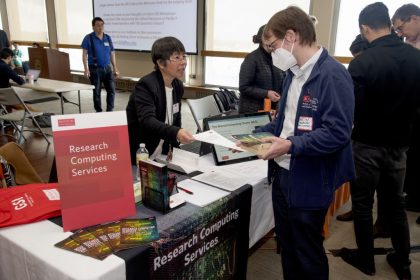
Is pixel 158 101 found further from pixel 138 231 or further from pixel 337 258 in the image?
pixel 337 258

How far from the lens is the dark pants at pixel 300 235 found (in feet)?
4.44

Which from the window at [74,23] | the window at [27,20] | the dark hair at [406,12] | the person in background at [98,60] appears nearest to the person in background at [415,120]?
the dark hair at [406,12]

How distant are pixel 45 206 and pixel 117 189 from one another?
0.92 ft

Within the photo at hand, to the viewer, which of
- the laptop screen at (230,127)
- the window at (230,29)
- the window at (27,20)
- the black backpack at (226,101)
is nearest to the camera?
the laptop screen at (230,127)

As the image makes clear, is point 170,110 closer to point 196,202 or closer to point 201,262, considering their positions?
point 196,202

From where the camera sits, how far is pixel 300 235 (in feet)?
4.49

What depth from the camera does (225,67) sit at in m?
6.81

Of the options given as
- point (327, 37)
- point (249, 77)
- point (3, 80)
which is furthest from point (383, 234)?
point (3, 80)

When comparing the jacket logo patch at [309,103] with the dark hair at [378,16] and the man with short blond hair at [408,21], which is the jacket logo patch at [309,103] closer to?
the dark hair at [378,16]

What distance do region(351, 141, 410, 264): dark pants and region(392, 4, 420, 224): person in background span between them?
93 cm

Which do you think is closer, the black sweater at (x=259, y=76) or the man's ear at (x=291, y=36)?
the man's ear at (x=291, y=36)

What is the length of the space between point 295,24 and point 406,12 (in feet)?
6.10

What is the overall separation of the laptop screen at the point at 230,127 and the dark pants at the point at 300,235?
1.51 ft

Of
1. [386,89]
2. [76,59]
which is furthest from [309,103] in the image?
[76,59]
